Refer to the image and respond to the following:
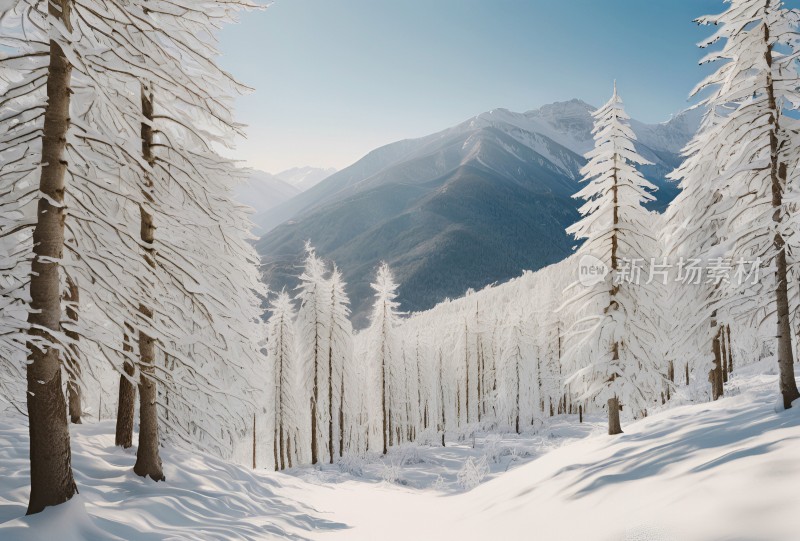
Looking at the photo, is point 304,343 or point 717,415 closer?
point 717,415

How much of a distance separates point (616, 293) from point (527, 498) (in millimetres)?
8918

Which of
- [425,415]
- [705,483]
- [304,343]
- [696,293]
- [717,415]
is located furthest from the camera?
[425,415]

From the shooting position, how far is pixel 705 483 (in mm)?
5762

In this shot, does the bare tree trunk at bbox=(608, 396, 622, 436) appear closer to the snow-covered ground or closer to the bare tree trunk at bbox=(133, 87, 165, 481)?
the snow-covered ground

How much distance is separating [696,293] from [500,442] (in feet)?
64.2

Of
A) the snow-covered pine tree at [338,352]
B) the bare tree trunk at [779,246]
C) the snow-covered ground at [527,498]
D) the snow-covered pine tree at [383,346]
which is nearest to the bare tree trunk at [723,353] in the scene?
the snow-covered ground at [527,498]

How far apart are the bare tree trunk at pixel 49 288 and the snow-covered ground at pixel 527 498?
67cm

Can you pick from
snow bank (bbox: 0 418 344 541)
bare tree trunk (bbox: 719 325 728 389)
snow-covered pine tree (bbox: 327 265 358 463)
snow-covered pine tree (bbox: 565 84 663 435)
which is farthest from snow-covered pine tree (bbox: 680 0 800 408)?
snow-covered pine tree (bbox: 327 265 358 463)

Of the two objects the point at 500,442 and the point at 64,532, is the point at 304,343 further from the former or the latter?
the point at 64,532

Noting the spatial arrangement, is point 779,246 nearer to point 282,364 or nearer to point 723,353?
point 723,353

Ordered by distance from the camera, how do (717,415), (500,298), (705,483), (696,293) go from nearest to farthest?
1. (705,483)
2. (717,415)
3. (696,293)
4. (500,298)

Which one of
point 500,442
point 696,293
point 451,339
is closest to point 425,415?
point 451,339

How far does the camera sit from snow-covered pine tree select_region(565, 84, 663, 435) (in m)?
14.6

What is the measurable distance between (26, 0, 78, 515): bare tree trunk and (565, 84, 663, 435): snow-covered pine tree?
14.3m
